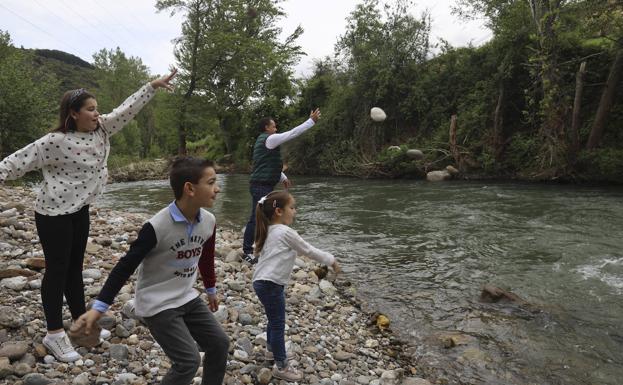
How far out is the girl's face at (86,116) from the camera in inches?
115

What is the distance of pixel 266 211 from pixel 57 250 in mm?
1520

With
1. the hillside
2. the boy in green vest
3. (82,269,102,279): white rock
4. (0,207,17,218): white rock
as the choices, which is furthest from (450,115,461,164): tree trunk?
the hillside

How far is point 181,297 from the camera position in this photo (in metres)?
2.36

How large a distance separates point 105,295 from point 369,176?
19794mm

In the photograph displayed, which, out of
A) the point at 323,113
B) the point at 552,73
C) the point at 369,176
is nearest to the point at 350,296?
the point at 552,73

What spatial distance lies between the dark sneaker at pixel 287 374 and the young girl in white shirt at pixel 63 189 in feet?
4.79

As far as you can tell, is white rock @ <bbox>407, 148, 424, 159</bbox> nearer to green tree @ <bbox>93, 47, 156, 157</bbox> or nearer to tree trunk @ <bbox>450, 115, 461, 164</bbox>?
tree trunk @ <bbox>450, 115, 461, 164</bbox>

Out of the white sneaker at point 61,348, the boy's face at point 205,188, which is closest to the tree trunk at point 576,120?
the boy's face at point 205,188

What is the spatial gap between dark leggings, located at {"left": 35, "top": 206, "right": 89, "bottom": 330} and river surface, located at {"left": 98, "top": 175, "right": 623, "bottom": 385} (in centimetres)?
312

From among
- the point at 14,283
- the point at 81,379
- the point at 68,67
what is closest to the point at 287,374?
the point at 81,379

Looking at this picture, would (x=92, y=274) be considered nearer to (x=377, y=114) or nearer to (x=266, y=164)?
(x=266, y=164)

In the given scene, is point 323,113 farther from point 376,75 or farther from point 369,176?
point 369,176

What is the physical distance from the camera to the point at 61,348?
295cm

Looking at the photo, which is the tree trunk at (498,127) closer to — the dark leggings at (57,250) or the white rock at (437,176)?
the white rock at (437,176)
